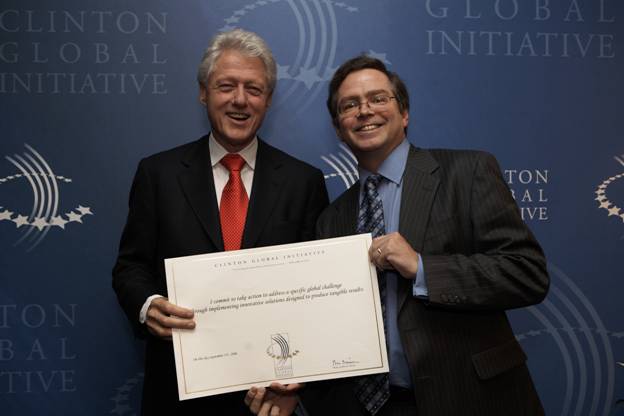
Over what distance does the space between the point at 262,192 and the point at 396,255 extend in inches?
28.2

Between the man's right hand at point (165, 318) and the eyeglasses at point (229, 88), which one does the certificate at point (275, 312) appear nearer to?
the man's right hand at point (165, 318)

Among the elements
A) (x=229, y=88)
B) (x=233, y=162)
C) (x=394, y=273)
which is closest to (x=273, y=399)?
(x=394, y=273)

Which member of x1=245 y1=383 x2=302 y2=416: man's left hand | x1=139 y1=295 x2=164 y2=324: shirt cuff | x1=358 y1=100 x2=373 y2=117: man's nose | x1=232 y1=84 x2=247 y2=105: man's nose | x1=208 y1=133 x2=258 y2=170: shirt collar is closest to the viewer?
x1=245 y1=383 x2=302 y2=416: man's left hand

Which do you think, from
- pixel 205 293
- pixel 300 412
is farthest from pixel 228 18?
pixel 300 412

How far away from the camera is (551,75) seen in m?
3.07

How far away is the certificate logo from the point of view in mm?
1931

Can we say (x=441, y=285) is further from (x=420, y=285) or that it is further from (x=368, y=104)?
(x=368, y=104)

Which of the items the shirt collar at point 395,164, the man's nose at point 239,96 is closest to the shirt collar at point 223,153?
the man's nose at point 239,96

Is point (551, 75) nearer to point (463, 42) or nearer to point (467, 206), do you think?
point (463, 42)

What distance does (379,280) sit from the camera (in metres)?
2.03

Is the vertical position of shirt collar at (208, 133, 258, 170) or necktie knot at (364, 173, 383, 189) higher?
shirt collar at (208, 133, 258, 170)

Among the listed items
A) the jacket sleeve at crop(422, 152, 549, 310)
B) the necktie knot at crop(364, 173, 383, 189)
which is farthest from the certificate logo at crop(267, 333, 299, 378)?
the necktie knot at crop(364, 173, 383, 189)

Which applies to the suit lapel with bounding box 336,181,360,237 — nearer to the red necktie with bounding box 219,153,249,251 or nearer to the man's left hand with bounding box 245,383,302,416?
the red necktie with bounding box 219,153,249,251

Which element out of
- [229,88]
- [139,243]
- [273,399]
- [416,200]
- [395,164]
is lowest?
[273,399]
